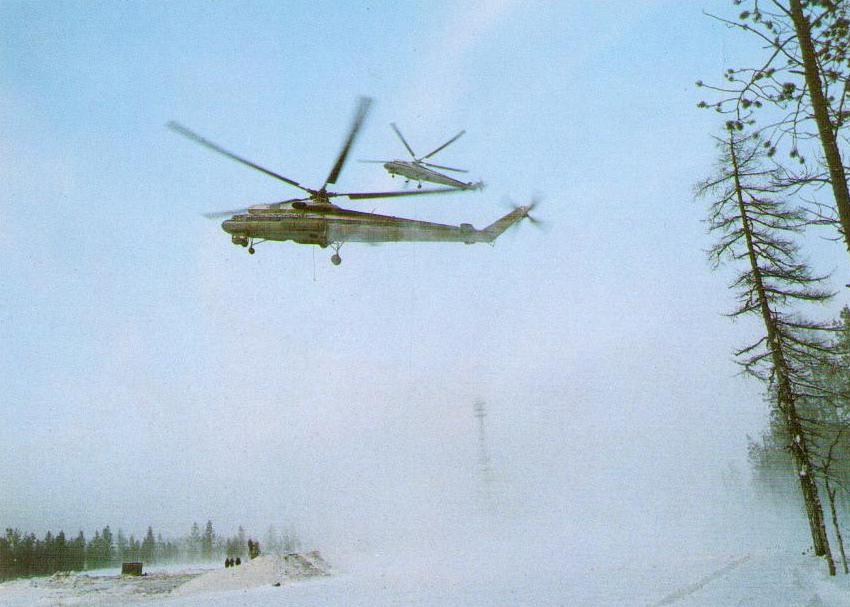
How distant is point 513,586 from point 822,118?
44.3ft

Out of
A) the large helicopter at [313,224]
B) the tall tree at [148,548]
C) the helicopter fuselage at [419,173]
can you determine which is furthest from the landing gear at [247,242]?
the tall tree at [148,548]

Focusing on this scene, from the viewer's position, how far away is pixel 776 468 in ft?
195

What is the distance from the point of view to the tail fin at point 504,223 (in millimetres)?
17861

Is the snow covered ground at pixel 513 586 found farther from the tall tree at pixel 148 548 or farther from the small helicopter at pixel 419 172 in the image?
the tall tree at pixel 148 548

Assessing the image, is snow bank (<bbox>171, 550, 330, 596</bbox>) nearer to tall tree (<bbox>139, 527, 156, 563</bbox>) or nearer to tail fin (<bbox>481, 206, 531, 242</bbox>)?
tail fin (<bbox>481, 206, 531, 242</bbox>)

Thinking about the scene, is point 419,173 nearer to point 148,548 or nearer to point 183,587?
point 183,587

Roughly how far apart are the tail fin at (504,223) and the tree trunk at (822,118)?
1166cm

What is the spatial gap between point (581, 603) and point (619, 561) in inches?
464

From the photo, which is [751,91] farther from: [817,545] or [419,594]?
[817,545]

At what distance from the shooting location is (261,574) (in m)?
24.0

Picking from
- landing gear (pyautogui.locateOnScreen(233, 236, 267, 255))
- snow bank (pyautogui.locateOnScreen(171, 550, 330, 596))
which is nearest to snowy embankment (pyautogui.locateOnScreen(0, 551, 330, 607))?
snow bank (pyautogui.locateOnScreen(171, 550, 330, 596))

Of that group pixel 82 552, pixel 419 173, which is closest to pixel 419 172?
pixel 419 173

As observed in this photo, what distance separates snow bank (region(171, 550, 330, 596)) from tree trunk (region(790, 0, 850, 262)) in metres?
22.6

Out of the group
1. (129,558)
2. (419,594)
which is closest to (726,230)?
(419,594)
